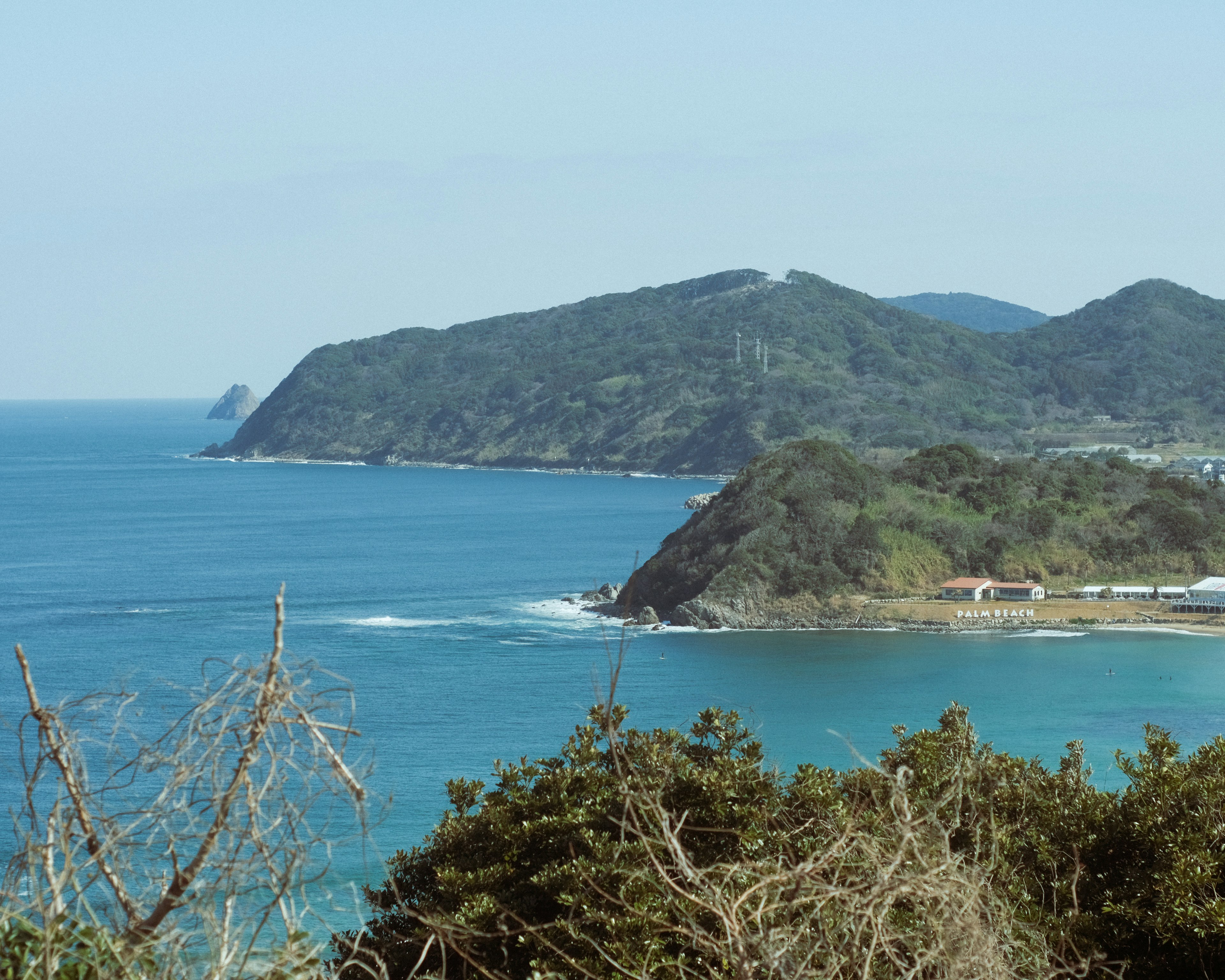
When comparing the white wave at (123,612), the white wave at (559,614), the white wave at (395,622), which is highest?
the white wave at (559,614)

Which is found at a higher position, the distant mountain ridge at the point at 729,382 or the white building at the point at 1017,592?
the distant mountain ridge at the point at 729,382

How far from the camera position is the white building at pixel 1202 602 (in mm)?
51219

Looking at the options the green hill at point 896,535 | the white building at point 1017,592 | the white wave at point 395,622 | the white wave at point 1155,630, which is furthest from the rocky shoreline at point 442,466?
the white wave at point 395,622

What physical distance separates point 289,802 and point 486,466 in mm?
135178

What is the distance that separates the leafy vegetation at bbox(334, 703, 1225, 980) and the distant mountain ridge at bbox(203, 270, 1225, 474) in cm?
10678

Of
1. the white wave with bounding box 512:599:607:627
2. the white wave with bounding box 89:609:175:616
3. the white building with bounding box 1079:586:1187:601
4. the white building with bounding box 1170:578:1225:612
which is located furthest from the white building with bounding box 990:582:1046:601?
the white wave with bounding box 89:609:175:616

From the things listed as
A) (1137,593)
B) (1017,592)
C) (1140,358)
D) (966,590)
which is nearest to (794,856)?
(966,590)

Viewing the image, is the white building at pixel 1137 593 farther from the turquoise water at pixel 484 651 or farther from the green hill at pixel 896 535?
the turquoise water at pixel 484 651

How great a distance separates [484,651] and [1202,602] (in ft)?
90.8

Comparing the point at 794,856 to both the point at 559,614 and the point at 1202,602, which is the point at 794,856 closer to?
the point at 559,614

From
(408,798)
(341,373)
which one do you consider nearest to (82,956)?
(408,798)

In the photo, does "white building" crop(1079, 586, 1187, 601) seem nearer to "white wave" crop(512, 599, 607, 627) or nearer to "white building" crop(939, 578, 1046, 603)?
"white building" crop(939, 578, 1046, 603)

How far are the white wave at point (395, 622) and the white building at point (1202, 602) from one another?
90.6ft

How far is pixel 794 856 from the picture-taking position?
7977 mm
